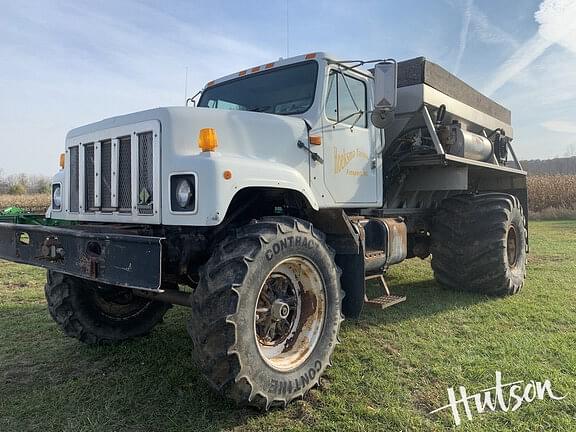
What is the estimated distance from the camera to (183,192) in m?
3.13

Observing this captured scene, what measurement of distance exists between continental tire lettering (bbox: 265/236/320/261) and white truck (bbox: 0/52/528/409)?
11 millimetres

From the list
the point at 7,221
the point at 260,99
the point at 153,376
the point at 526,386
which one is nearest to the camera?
the point at 526,386

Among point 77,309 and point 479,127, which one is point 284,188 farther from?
point 479,127

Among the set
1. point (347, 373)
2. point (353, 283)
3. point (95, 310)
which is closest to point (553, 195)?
point (353, 283)

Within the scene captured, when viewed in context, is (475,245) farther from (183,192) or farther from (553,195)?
(553,195)

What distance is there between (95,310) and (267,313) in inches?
77.0

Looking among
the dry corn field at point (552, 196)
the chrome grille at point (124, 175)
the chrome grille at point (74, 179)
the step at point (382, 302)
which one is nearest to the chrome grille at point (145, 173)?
the chrome grille at point (124, 175)

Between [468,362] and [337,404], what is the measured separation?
140 cm

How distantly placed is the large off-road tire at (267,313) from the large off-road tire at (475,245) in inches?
131

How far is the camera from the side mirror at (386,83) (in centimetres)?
406

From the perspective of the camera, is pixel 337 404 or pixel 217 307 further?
pixel 337 404

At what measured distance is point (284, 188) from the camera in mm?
3654

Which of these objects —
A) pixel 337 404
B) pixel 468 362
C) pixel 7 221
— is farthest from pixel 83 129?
pixel 468 362

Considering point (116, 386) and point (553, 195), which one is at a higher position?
point (553, 195)
